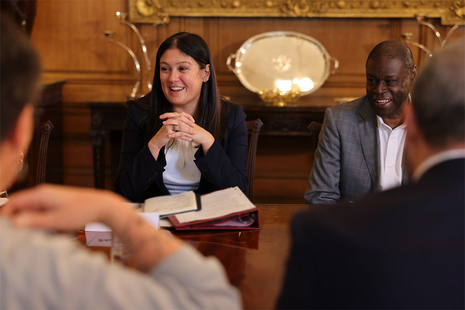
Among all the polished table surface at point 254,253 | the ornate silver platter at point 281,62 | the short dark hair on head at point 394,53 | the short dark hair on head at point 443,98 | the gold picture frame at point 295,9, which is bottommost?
the polished table surface at point 254,253

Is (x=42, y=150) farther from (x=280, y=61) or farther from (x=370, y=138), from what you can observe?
(x=280, y=61)

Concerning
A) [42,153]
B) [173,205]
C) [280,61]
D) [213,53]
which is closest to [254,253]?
[173,205]

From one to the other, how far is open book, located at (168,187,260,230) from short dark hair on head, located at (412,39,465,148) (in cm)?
84

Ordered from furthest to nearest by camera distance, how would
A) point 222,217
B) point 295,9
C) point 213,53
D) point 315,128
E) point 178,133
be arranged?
1. point 213,53
2. point 295,9
3. point 315,128
4. point 178,133
5. point 222,217

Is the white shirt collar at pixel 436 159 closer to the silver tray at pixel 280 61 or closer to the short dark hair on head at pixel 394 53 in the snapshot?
the short dark hair on head at pixel 394 53

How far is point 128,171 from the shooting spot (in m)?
2.04

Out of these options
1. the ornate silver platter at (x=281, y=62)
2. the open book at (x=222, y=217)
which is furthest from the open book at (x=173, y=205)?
the ornate silver platter at (x=281, y=62)

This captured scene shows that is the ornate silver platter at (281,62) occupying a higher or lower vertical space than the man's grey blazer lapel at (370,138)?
higher

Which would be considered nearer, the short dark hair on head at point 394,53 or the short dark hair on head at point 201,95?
the short dark hair on head at point 394,53

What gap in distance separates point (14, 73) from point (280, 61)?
3.17 meters

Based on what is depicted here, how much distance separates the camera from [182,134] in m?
2.00

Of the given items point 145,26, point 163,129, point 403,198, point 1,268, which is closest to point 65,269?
point 1,268

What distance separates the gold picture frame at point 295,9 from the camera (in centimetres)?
372

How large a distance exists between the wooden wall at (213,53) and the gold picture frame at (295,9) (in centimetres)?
8
